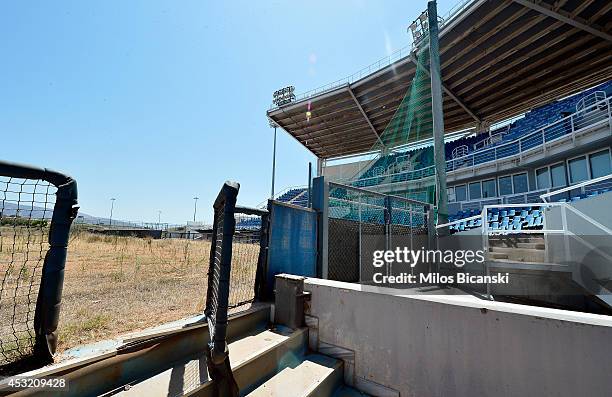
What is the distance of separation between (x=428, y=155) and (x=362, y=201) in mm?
19429

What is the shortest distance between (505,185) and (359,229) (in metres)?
15.9

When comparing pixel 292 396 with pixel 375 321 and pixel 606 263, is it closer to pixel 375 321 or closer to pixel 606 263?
pixel 375 321

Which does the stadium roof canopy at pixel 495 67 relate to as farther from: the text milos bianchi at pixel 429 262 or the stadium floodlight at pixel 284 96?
the text milos bianchi at pixel 429 262

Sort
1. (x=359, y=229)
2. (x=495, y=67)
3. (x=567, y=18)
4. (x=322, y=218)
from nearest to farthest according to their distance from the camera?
1. (x=322, y=218)
2. (x=359, y=229)
3. (x=567, y=18)
4. (x=495, y=67)

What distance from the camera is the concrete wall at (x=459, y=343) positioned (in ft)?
6.02

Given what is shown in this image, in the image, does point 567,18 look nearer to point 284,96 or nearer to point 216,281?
point 216,281

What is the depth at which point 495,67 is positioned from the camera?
17766 mm

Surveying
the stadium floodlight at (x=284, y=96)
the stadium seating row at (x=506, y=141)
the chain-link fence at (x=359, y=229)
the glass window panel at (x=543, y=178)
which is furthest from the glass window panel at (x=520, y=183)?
the stadium floodlight at (x=284, y=96)

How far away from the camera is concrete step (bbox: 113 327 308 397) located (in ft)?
6.51

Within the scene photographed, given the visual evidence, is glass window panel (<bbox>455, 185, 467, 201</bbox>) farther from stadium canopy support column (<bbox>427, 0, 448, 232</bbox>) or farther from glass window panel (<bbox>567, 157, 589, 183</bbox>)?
stadium canopy support column (<bbox>427, 0, 448, 232</bbox>)

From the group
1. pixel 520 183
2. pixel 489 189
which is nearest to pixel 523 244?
pixel 520 183

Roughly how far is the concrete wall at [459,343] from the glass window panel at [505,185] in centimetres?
1839

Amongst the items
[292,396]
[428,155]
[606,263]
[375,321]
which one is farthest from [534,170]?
[292,396]

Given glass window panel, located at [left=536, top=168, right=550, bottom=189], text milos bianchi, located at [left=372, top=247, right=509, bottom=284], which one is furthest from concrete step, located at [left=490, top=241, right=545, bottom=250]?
glass window panel, located at [left=536, top=168, right=550, bottom=189]
